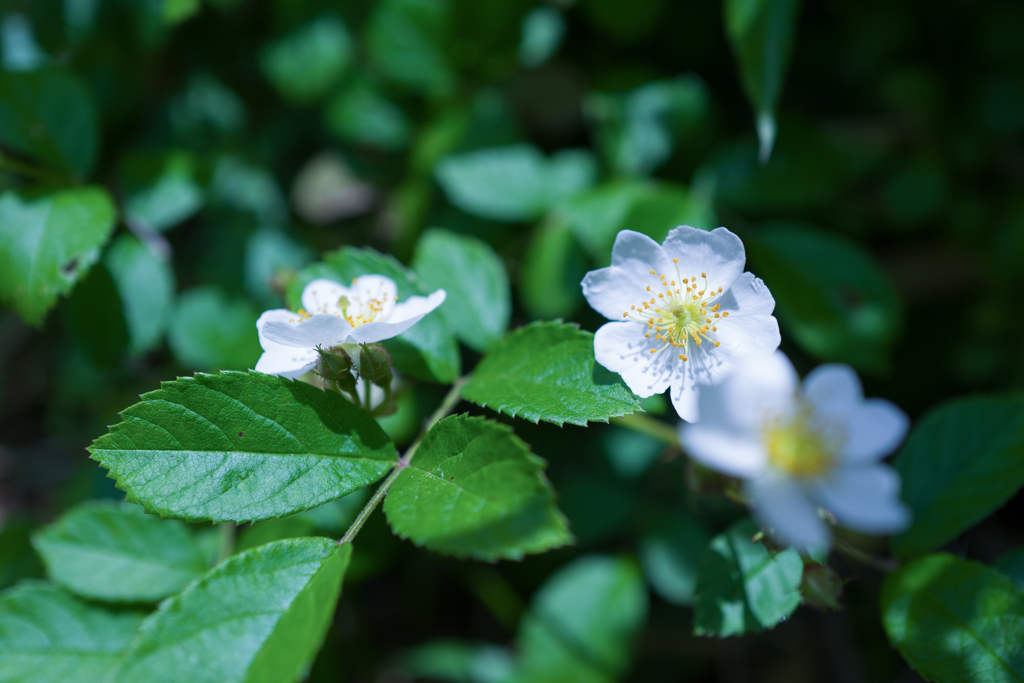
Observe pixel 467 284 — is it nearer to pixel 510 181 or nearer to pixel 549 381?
pixel 549 381

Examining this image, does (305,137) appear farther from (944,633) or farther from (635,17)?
(944,633)

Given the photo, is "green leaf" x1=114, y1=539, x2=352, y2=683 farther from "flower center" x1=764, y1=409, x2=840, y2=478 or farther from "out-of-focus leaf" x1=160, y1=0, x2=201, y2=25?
"out-of-focus leaf" x1=160, y1=0, x2=201, y2=25

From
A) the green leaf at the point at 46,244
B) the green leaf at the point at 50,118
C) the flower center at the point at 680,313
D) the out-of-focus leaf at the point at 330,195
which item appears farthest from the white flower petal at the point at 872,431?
the out-of-focus leaf at the point at 330,195

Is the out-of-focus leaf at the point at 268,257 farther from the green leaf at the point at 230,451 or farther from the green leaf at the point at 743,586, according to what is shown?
the green leaf at the point at 743,586

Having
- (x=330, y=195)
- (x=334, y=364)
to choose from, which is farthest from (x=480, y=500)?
(x=330, y=195)

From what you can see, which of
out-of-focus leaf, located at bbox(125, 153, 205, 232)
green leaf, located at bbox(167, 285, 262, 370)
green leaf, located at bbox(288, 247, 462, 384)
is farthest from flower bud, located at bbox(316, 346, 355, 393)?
out-of-focus leaf, located at bbox(125, 153, 205, 232)

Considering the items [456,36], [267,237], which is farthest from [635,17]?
[267,237]
